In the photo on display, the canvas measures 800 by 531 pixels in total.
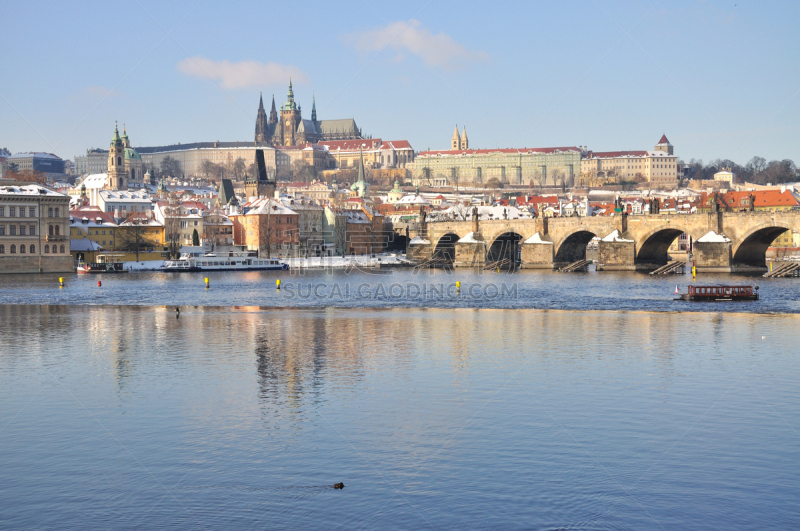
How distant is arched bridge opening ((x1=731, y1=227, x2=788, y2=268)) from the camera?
253 ft

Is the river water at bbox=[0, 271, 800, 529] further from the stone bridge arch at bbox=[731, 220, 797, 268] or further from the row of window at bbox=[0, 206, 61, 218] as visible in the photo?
the row of window at bbox=[0, 206, 61, 218]

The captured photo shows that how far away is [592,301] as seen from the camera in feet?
161

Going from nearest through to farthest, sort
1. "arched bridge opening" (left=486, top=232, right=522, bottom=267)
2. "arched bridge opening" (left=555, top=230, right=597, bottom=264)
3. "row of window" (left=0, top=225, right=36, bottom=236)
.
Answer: "row of window" (left=0, top=225, right=36, bottom=236), "arched bridge opening" (left=555, top=230, right=597, bottom=264), "arched bridge opening" (left=486, top=232, right=522, bottom=267)

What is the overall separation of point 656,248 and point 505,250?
23.4 meters

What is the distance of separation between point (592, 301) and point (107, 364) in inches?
1184

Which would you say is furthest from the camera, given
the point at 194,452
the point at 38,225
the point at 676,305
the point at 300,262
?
the point at 300,262

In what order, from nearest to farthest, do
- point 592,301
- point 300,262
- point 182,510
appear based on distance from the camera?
point 182,510 < point 592,301 < point 300,262

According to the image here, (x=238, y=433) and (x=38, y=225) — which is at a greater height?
(x=38, y=225)

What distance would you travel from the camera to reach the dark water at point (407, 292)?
47469mm

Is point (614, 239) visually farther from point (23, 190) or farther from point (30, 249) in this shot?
point (23, 190)

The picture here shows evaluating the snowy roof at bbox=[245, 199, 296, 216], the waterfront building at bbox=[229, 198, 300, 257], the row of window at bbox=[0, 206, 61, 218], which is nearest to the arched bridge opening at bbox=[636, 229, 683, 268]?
the waterfront building at bbox=[229, 198, 300, 257]

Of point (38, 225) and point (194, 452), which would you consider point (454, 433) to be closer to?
point (194, 452)

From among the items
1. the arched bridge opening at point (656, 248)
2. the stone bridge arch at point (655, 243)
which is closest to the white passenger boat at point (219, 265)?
the stone bridge arch at point (655, 243)

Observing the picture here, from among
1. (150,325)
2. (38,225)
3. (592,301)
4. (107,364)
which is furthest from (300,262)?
(107,364)
